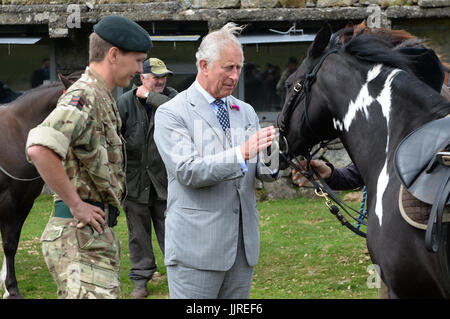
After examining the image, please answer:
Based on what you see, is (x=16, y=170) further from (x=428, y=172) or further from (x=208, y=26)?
(x=208, y=26)

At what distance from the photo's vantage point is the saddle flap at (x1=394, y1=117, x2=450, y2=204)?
9.64ft

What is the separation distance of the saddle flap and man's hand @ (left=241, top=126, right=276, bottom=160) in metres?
0.65

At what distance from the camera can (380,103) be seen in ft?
11.3

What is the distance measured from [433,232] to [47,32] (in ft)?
34.3

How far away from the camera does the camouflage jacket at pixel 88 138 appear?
2.89 m

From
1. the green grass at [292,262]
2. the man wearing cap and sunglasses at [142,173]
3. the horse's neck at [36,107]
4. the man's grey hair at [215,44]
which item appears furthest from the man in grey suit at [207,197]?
the horse's neck at [36,107]

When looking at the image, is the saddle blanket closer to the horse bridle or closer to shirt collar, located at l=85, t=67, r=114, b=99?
the horse bridle

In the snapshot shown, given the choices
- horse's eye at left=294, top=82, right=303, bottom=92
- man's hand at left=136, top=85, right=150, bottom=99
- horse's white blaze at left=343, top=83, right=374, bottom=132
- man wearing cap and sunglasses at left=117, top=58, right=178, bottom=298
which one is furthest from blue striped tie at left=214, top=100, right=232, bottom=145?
man's hand at left=136, top=85, right=150, bottom=99

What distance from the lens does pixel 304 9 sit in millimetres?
10852

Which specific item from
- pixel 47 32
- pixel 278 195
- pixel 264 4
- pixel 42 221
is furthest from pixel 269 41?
pixel 42 221

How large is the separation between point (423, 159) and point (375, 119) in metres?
0.53

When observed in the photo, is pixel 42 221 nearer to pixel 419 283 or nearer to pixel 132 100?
pixel 132 100

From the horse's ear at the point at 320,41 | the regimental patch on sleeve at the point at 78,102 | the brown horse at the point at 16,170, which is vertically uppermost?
the horse's ear at the point at 320,41

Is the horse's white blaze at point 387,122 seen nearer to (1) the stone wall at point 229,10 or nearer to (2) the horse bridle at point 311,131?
(2) the horse bridle at point 311,131
